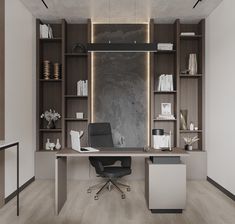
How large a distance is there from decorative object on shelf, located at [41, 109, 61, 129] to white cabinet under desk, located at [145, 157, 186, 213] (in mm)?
2804

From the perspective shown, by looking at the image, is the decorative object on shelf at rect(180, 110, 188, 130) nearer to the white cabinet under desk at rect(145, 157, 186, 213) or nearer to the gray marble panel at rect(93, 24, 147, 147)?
the gray marble panel at rect(93, 24, 147, 147)

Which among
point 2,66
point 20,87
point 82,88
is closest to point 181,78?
point 82,88

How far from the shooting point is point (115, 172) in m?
4.27

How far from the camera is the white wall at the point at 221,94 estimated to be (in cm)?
446

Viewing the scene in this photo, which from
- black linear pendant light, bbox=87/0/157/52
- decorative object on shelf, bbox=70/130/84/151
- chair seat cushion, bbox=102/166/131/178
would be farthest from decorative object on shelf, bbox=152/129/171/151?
black linear pendant light, bbox=87/0/157/52

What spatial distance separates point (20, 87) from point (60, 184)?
1.97m

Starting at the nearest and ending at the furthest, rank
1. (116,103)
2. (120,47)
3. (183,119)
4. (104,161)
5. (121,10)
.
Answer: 1. (120,47)
2. (104,161)
3. (121,10)
4. (183,119)
5. (116,103)

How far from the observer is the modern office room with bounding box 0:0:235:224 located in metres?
4.12

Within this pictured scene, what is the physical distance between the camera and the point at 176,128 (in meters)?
5.79

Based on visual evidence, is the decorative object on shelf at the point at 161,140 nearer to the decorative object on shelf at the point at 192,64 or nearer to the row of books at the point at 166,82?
the row of books at the point at 166,82

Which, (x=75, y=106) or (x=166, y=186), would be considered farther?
(x=75, y=106)

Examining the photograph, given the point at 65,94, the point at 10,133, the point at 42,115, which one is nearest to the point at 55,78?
the point at 65,94

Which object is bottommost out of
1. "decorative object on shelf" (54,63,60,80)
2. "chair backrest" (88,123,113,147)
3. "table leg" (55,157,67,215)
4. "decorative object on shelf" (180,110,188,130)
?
"table leg" (55,157,67,215)

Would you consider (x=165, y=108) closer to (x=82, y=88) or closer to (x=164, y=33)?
(x=164, y=33)
